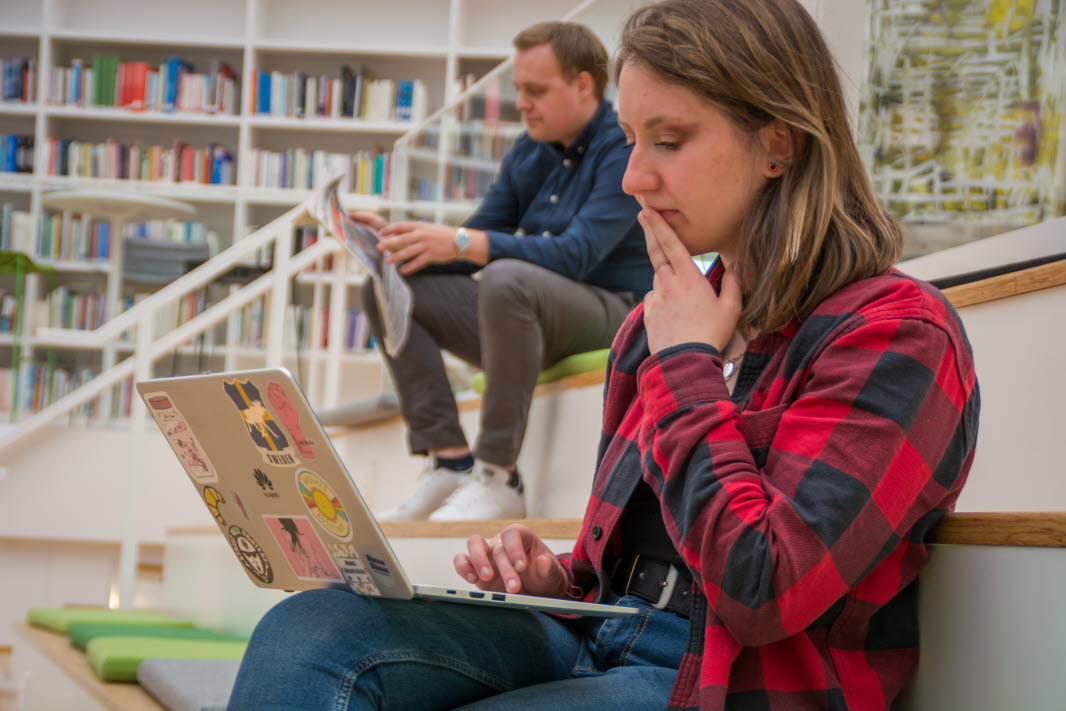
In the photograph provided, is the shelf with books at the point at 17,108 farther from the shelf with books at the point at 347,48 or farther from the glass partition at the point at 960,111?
the glass partition at the point at 960,111

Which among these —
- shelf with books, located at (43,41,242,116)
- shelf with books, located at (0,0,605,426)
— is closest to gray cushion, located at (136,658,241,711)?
shelf with books, located at (0,0,605,426)

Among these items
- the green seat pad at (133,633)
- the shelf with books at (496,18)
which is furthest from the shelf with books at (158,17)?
the green seat pad at (133,633)

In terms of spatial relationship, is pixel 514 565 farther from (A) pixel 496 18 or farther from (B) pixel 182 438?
(A) pixel 496 18

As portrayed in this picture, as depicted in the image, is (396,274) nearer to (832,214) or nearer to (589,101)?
(589,101)

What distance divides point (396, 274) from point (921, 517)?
142cm

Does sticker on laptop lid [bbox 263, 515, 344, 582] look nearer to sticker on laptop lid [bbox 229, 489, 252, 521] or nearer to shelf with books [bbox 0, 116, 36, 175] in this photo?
sticker on laptop lid [bbox 229, 489, 252, 521]

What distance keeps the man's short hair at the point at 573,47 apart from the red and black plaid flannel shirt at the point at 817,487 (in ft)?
4.69

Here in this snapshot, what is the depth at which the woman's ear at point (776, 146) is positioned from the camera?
84cm

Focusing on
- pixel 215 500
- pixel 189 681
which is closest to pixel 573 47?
pixel 189 681

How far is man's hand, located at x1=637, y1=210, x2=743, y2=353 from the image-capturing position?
80cm

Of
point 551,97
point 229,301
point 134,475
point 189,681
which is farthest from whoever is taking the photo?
point 229,301

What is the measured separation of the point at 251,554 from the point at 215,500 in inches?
2.2

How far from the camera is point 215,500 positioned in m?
0.94

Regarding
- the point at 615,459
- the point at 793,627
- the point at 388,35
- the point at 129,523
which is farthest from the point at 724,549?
the point at 388,35
